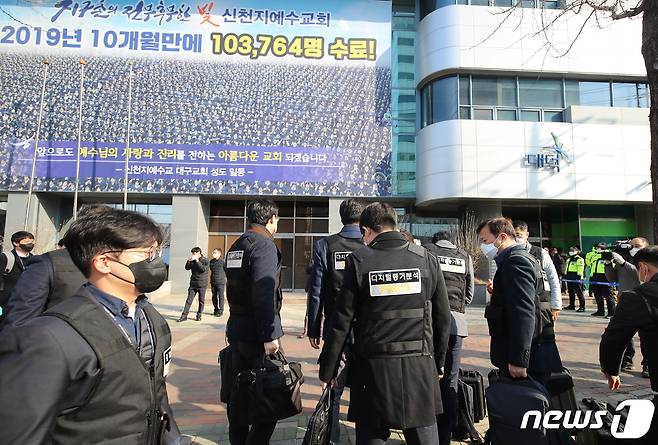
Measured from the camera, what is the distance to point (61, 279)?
7.98ft

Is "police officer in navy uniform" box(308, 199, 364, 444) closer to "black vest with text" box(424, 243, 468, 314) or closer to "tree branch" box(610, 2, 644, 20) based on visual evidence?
"black vest with text" box(424, 243, 468, 314)

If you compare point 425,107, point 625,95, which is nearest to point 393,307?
point 425,107

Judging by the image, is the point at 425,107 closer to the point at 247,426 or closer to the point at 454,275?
the point at 454,275

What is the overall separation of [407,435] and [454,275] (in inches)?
67.3

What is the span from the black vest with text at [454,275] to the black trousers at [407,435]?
1.47 metres

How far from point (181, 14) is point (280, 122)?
6546mm

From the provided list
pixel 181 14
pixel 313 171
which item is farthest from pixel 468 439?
pixel 181 14

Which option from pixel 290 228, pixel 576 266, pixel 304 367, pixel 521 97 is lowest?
pixel 304 367

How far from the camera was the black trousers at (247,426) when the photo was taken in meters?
2.60

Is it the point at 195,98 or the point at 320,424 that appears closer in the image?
the point at 320,424

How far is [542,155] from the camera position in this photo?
15.1 m

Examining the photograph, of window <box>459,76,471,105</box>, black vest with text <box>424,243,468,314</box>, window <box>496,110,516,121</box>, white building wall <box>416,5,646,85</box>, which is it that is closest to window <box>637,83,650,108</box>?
white building wall <box>416,5,646,85</box>

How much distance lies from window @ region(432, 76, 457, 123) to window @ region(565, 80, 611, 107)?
4814mm

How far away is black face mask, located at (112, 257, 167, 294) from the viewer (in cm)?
137
